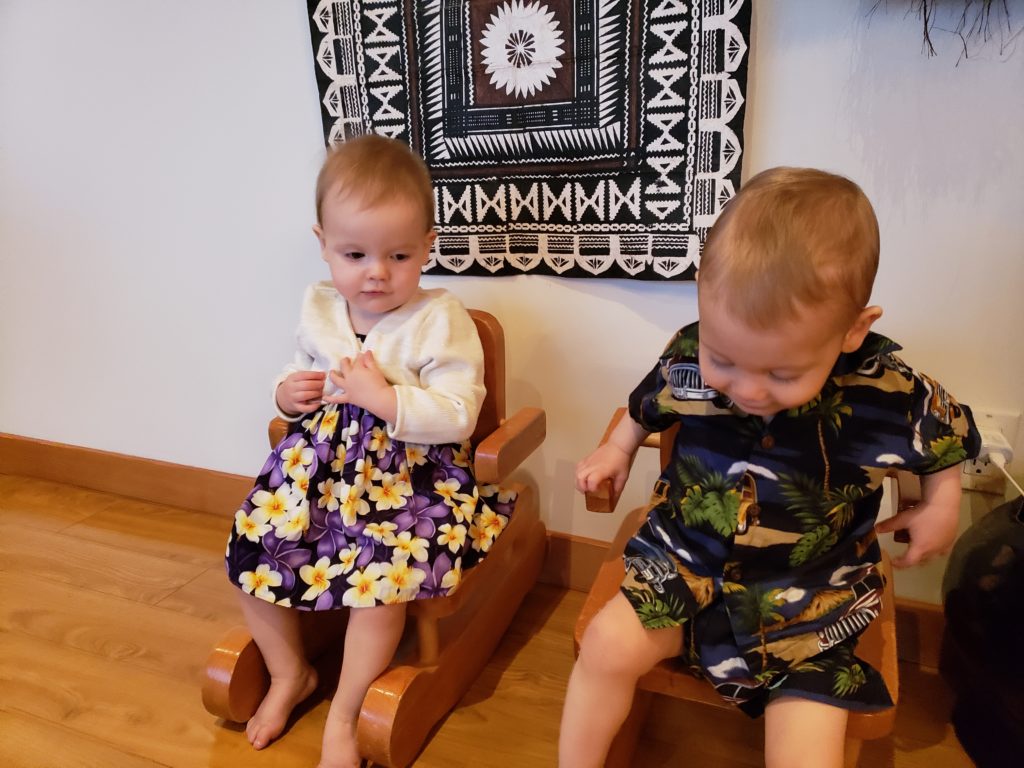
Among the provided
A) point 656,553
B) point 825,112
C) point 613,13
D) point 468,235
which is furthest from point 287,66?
point 656,553

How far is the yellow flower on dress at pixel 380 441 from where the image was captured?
3.30 ft

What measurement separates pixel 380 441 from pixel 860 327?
→ 0.63m

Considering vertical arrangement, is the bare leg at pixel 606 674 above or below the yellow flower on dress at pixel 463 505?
below

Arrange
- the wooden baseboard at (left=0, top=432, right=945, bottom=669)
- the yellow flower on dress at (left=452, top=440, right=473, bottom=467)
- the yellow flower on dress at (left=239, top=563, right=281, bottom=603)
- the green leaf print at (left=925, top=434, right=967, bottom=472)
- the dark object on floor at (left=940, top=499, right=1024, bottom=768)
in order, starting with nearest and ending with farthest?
the green leaf print at (left=925, top=434, right=967, bottom=472) → the dark object on floor at (left=940, top=499, right=1024, bottom=768) → the yellow flower on dress at (left=239, top=563, right=281, bottom=603) → the yellow flower on dress at (left=452, top=440, right=473, bottom=467) → the wooden baseboard at (left=0, top=432, right=945, bottom=669)

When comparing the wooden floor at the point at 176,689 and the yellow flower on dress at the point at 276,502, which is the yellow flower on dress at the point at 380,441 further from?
the wooden floor at the point at 176,689

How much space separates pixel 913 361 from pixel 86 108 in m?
1.63

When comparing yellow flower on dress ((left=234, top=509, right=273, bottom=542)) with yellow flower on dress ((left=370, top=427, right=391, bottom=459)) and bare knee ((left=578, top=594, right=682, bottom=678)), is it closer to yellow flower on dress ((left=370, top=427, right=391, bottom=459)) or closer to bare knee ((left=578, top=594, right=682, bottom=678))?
yellow flower on dress ((left=370, top=427, right=391, bottom=459))

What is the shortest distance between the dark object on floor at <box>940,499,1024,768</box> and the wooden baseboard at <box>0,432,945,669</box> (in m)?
0.56

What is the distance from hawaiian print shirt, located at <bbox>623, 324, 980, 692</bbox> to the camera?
75cm

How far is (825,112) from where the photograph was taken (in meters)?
0.98

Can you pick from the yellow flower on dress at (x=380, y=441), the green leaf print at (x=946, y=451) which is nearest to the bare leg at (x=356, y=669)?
the yellow flower on dress at (x=380, y=441)

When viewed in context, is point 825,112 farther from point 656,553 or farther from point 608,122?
point 656,553

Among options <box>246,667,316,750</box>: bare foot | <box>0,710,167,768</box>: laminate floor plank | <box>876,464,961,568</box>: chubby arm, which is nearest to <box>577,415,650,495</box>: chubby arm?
<box>876,464,961,568</box>: chubby arm

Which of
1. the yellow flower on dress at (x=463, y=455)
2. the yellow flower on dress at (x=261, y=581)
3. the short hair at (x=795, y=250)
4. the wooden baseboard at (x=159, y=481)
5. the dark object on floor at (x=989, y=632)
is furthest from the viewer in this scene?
the wooden baseboard at (x=159, y=481)
